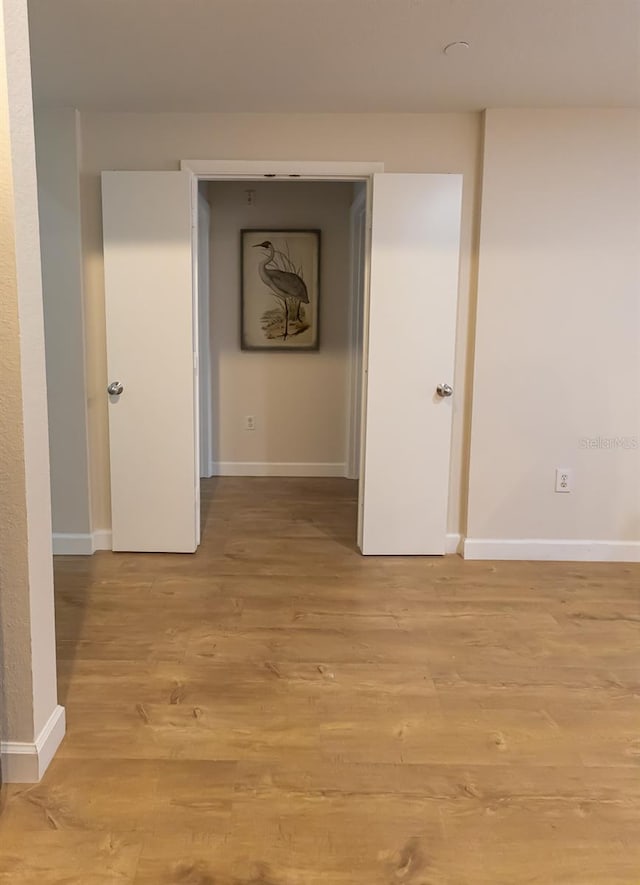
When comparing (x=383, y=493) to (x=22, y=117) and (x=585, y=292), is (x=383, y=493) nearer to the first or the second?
(x=585, y=292)

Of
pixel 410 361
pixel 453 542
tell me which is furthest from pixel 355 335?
pixel 453 542

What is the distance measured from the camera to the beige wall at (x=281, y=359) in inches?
201

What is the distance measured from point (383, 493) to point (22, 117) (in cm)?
247

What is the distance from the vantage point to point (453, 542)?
3.64 m

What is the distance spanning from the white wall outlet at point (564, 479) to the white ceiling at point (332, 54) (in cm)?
183

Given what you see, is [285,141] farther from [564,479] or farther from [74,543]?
[74,543]

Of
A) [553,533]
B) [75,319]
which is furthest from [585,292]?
[75,319]

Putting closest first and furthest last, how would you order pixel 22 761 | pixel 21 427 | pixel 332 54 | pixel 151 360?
1. pixel 21 427
2. pixel 22 761
3. pixel 332 54
4. pixel 151 360

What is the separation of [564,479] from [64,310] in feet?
9.21

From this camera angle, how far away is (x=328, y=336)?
5281 millimetres

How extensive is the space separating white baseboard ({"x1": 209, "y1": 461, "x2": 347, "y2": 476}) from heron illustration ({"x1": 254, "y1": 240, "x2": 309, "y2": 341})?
3.86 feet

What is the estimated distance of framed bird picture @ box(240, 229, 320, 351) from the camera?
514 centimetres

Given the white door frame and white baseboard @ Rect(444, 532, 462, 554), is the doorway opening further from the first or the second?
white baseboard @ Rect(444, 532, 462, 554)

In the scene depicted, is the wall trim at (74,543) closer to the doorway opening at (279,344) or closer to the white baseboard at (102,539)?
the white baseboard at (102,539)
